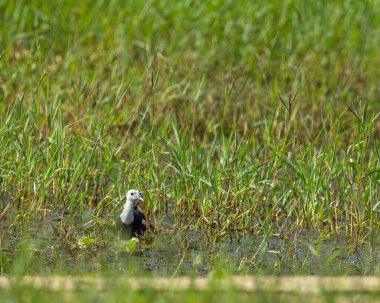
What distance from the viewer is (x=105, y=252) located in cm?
587

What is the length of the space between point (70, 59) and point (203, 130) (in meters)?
1.14

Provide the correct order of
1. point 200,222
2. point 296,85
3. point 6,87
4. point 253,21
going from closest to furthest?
point 200,222, point 6,87, point 296,85, point 253,21

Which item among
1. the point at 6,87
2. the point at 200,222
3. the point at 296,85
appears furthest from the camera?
the point at 296,85

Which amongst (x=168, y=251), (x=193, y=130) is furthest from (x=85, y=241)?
(x=193, y=130)

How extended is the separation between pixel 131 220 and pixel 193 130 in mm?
1460

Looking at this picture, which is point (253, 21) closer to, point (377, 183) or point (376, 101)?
point (376, 101)

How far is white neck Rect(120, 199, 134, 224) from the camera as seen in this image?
5953mm

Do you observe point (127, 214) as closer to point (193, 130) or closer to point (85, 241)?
point (85, 241)

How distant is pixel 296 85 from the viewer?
8.60 meters

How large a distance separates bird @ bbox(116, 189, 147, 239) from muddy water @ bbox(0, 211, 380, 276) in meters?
0.07

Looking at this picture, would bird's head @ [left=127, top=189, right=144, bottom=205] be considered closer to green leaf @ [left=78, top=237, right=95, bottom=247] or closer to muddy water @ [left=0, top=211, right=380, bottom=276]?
muddy water @ [left=0, top=211, right=380, bottom=276]

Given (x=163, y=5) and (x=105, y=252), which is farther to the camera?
(x=163, y=5)

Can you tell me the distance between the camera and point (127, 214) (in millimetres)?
5957

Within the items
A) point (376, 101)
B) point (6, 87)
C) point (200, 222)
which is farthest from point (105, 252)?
point (376, 101)
